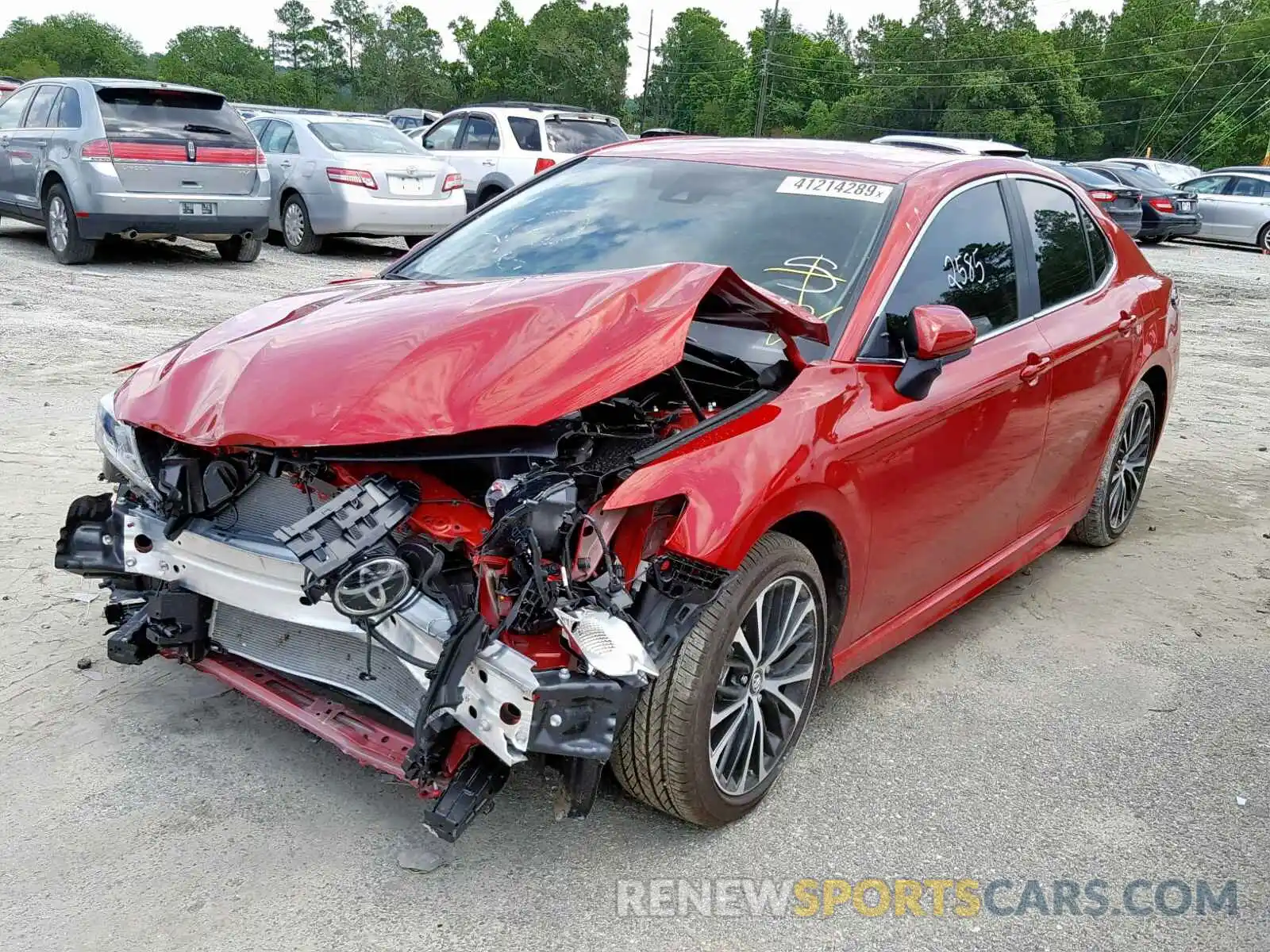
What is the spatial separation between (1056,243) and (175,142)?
31.6 feet

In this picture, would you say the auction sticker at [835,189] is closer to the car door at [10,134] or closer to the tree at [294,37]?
the car door at [10,134]

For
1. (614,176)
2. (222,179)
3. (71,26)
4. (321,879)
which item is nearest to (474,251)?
(614,176)

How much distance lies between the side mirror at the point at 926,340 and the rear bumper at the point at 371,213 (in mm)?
10514

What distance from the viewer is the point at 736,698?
312 cm

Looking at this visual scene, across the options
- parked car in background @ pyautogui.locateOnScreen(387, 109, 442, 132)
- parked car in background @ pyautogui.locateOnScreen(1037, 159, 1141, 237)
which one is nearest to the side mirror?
parked car in background @ pyautogui.locateOnScreen(1037, 159, 1141, 237)

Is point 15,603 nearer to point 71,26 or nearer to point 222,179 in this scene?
point 222,179

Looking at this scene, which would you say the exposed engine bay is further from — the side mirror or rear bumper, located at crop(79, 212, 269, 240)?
rear bumper, located at crop(79, 212, 269, 240)

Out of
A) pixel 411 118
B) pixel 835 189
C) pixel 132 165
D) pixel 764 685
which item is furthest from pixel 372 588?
pixel 411 118

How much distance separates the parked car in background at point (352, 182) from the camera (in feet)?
44.5

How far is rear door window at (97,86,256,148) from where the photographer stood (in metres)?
11.6

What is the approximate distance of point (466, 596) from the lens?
278cm

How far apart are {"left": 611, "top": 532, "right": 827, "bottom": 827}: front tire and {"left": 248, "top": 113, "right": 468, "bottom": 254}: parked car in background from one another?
11.3 metres

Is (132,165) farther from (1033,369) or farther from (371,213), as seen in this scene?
(1033,369)

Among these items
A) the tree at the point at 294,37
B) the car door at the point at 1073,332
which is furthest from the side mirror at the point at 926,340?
the tree at the point at 294,37
